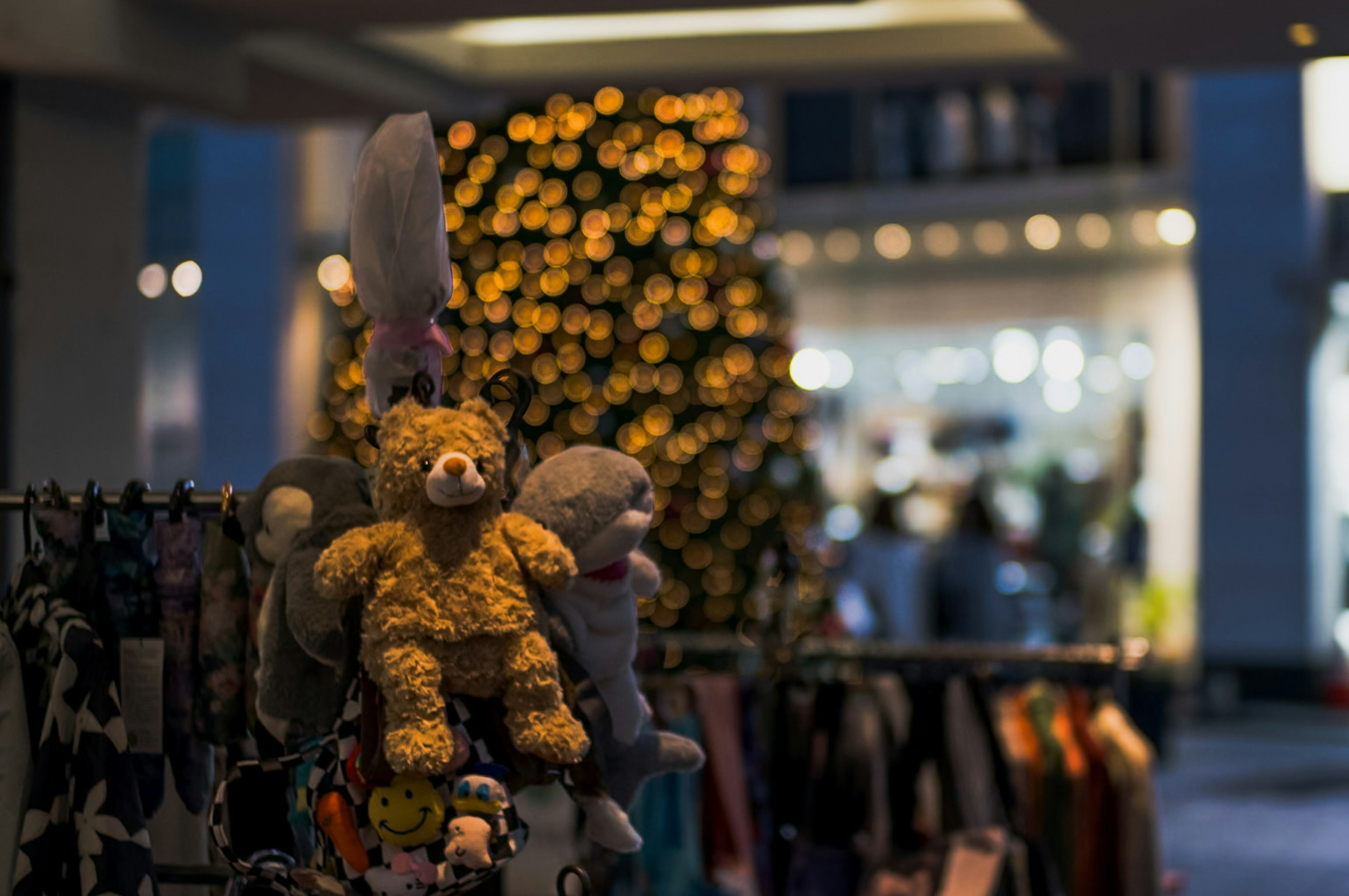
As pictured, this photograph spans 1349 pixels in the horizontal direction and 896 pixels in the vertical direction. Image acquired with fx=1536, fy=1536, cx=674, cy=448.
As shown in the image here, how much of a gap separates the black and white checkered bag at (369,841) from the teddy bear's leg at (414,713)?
0.05 metres

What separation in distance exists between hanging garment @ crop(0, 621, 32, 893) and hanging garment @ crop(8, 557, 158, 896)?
0.06 feet

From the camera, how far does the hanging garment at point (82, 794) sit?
6.40 feet

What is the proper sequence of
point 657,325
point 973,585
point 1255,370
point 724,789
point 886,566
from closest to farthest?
point 724,789 → point 657,325 → point 973,585 → point 886,566 → point 1255,370

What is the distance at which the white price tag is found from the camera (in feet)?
7.16

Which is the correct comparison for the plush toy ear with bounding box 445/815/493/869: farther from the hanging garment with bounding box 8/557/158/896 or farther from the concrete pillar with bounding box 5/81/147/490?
the concrete pillar with bounding box 5/81/147/490

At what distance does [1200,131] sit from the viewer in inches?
417

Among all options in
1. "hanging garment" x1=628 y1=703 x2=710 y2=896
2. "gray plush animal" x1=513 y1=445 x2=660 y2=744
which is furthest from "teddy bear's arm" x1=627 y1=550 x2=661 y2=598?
"hanging garment" x1=628 y1=703 x2=710 y2=896

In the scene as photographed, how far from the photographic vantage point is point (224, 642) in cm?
216

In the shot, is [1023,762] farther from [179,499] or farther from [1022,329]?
[1022,329]

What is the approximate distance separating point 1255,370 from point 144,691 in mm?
9590

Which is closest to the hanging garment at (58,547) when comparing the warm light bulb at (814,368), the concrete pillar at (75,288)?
the concrete pillar at (75,288)

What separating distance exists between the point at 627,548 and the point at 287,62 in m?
3.62

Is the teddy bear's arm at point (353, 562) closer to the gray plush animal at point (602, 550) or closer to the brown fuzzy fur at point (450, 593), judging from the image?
the brown fuzzy fur at point (450, 593)

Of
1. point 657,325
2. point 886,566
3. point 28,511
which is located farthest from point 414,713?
point 886,566
